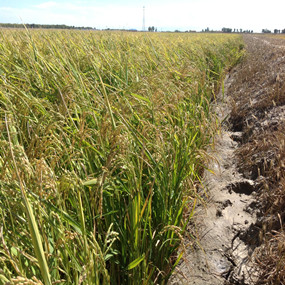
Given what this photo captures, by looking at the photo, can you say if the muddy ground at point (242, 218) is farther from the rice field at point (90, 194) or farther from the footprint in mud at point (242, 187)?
the rice field at point (90, 194)

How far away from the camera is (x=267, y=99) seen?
406 cm

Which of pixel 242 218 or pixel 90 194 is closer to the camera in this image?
pixel 90 194

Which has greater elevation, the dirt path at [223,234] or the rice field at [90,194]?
the rice field at [90,194]

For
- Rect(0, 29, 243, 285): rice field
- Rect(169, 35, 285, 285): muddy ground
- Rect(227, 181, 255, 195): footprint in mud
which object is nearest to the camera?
Rect(0, 29, 243, 285): rice field

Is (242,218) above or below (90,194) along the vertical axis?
below

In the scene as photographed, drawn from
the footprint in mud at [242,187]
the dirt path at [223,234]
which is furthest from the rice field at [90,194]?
the footprint in mud at [242,187]

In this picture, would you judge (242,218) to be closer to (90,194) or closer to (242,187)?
(242,187)

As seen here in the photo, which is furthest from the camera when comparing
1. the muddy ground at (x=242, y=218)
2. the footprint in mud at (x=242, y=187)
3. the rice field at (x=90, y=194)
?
the footprint in mud at (x=242, y=187)

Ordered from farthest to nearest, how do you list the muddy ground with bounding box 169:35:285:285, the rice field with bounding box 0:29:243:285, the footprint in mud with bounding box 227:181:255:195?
1. the footprint in mud with bounding box 227:181:255:195
2. the muddy ground with bounding box 169:35:285:285
3. the rice field with bounding box 0:29:243:285

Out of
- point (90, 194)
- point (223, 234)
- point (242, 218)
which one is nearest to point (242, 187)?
point (242, 218)

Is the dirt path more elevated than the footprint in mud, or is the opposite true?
the footprint in mud

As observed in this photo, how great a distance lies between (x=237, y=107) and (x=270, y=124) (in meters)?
1.03

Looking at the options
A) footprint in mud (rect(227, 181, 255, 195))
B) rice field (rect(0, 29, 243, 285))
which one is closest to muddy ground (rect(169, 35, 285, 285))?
footprint in mud (rect(227, 181, 255, 195))

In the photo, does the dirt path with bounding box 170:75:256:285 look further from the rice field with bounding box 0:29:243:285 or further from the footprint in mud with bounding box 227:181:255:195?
the rice field with bounding box 0:29:243:285
